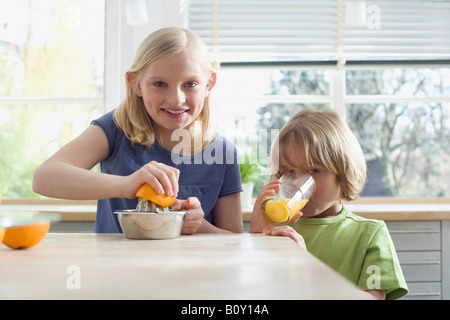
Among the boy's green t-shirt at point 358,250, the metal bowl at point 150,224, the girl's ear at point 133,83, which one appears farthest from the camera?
the girl's ear at point 133,83

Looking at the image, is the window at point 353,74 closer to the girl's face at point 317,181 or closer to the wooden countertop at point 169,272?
the girl's face at point 317,181

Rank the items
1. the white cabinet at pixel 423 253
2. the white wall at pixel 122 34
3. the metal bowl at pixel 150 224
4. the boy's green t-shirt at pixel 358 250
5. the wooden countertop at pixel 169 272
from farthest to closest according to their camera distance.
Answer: the white wall at pixel 122 34 < the white cabinet at pixel 423 253 < the boy's green t-shirt at pixel 358 250 < the metal bowl at pixel 150 224 < the wooden countertop at pixel 169 272

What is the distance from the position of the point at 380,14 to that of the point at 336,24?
0.86ft

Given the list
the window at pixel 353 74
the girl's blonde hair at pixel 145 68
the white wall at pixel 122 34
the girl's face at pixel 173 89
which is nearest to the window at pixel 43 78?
the white wall at pixel 122 34

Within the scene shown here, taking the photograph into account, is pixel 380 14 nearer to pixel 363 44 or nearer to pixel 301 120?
pixel 363 44

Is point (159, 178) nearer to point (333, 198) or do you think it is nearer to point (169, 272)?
point (169, 272)

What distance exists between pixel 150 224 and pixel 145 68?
0.52 metres

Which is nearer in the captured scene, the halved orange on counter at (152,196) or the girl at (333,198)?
the halved orange on counter at (152,196)

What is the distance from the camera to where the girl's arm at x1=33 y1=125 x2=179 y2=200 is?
91 centimetres

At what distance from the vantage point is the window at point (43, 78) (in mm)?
2809

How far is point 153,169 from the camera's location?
0.91 meters

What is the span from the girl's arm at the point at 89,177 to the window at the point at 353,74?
1513 mm

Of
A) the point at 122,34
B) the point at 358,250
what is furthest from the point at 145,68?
the point at 122,34

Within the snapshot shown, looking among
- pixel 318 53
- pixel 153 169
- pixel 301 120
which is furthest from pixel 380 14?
pixel 153 169
